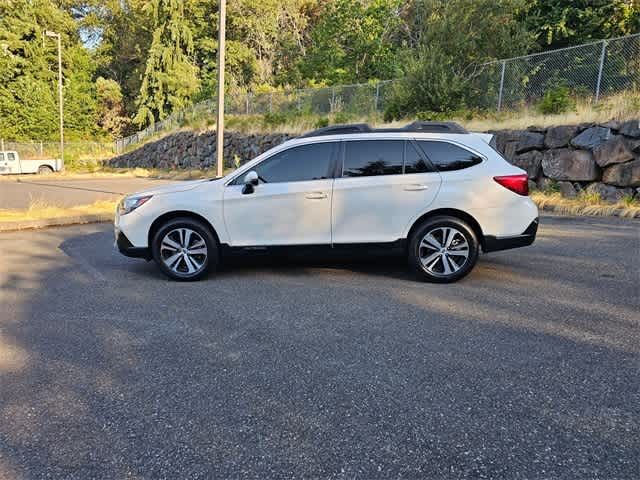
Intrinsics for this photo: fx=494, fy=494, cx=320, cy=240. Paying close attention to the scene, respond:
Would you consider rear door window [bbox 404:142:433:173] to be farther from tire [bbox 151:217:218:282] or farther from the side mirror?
tire [bbox 151:217:218:282]

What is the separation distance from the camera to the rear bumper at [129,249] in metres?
6.00

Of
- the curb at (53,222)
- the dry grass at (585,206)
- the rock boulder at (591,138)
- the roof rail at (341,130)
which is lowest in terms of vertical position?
the curb at (53,222)

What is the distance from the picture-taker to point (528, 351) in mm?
3760

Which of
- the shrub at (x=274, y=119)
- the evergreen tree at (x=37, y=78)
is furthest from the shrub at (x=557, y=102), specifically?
the evergreen tree at (x=37, y=78)

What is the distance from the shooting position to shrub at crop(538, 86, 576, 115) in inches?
542

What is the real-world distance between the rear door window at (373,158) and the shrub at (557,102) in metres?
10.2

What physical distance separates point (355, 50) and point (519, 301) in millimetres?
31264

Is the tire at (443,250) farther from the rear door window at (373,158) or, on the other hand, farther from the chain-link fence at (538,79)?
the chain-link fence at (538,79)

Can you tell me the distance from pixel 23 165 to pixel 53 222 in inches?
1023

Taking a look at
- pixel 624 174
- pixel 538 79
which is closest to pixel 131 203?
pixel 624 174

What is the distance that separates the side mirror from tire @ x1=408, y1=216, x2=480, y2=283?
1956 millimetres

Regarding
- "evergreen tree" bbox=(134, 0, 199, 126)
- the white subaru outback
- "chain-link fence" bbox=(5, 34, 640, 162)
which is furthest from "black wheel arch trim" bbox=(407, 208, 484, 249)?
"evergreen tree" bbox=(134, 0, 199, 126)

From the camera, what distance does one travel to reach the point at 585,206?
37.1ft

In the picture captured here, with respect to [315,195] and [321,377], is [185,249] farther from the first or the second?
[321,377]
